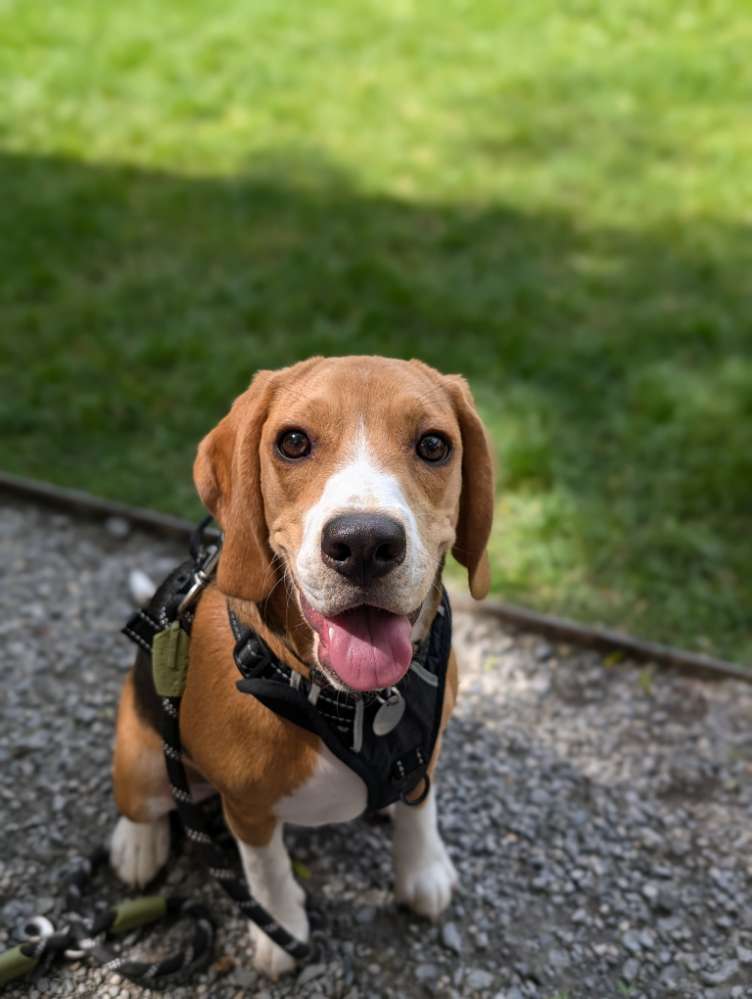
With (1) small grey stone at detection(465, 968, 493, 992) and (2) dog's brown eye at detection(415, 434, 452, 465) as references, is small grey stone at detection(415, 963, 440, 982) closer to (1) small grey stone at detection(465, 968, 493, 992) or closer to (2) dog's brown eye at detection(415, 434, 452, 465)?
(1) small grey stone at detection(465, 968, 493, 992)

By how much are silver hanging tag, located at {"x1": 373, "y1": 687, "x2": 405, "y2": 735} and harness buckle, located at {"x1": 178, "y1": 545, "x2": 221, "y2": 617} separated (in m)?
0.68

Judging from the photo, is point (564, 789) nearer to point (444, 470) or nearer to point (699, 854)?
point (699, 854)

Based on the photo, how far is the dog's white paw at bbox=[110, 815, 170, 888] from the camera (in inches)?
132

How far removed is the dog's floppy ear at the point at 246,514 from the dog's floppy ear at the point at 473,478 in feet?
1.79

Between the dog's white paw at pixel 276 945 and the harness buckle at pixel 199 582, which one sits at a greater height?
the harness buckle at pixel 199 582

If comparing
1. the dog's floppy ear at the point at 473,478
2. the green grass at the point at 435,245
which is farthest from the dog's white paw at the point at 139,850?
the green grass at the point at 435,245

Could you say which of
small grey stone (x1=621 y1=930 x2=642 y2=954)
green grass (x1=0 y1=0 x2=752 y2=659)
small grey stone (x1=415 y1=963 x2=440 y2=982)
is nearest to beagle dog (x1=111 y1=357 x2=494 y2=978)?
small grey stone (x1=415 y1=963 x2=440 y2=982)

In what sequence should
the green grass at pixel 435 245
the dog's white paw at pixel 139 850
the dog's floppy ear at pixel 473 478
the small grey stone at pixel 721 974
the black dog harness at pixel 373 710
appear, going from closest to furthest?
the black dog harness at pixel 373 710, the dog's floppy ear at pixel 473 478, the small grey stone at pixel 721 974, the dog's white paw at pixel 139 850, the green grass at pixel 435 245

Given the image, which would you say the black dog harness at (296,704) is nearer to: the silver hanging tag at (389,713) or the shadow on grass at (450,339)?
the silver hanging tag at (389,713)

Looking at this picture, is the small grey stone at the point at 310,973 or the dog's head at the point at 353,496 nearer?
the dog's head at the point at 353,496

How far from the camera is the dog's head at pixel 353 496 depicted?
7.68ft

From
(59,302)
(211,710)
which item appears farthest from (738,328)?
(211,710)

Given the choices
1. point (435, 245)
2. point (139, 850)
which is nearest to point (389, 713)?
point (139, 850)

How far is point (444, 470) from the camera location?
8.60 feet
